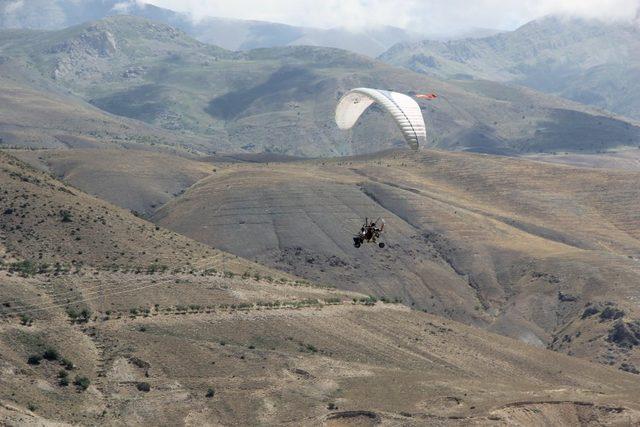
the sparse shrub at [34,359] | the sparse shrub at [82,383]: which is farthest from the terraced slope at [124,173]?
the sparse shrub at [82,383]

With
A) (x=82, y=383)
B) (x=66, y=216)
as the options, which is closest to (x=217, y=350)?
(x=82, y=383)

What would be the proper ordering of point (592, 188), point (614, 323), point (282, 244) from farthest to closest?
point (592, 188), point (282, 244), point (614, 323)

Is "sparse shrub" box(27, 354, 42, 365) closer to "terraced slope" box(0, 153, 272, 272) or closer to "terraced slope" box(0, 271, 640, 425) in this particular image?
"terraced slope" box(0, 271, 640, 425)

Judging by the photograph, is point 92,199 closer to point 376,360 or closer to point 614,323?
point 376,360

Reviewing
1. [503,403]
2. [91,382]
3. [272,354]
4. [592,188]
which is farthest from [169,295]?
[592,188]

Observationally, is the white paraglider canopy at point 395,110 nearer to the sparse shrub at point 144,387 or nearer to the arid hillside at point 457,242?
the sparse shrub at point 144,387

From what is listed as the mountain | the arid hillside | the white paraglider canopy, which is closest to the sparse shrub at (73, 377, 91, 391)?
the mountain
